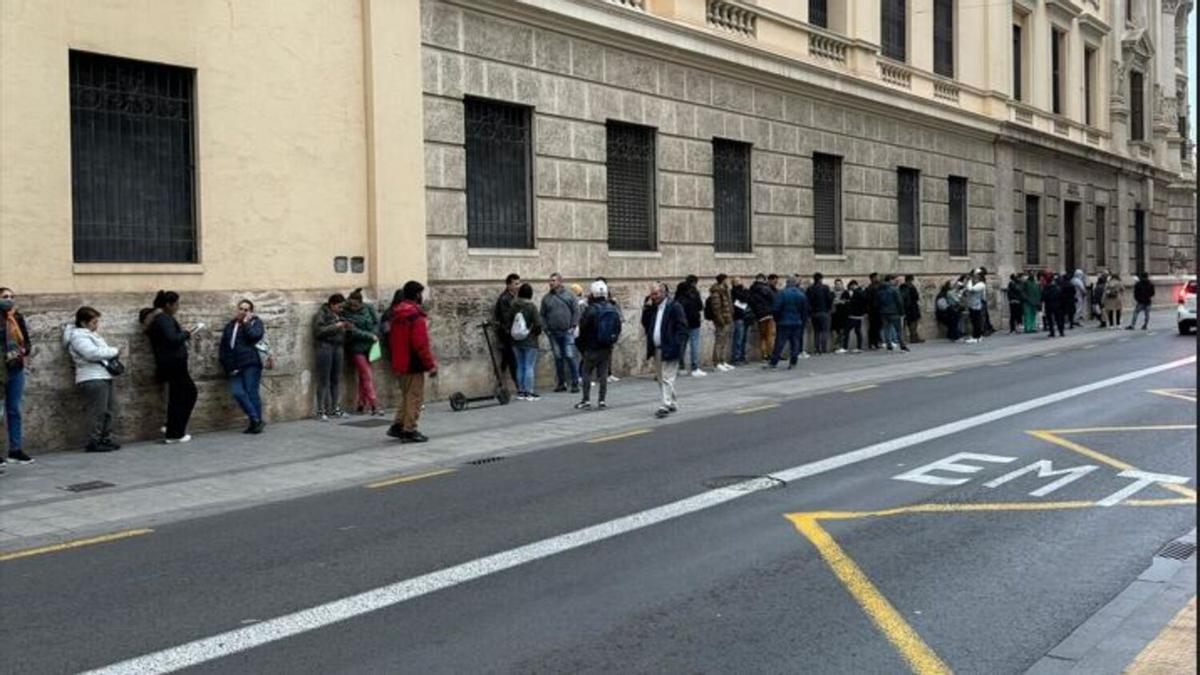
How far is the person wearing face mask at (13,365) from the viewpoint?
11.3 meters

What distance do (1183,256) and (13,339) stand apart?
173 ft

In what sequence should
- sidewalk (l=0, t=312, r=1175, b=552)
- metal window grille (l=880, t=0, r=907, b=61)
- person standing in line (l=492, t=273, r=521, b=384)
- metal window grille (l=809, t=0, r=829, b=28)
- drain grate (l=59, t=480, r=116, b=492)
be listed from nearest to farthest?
sidewalk (l=0, t=312, r=1175, b=552) < drain grate (l=59, t=480, r=116, b=492) < person standing in line (l=492, t=273, r=521, b=384) < metal window grille (l=809, t=0, r=829, b=28) < metal window grille (l=880, t=0, r=907, b=61)

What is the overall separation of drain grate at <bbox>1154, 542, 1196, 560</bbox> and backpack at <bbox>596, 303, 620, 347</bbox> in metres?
9.24

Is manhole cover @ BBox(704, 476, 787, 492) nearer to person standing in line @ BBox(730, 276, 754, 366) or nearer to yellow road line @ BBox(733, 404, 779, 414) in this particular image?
yellow road line @ BBox(733, 404, 779, 414)

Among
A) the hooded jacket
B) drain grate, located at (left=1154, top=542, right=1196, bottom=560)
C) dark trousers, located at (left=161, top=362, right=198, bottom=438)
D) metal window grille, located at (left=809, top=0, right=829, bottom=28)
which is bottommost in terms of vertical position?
drain grate, located at (left=1154, top=542, right=1196, bottom=560)

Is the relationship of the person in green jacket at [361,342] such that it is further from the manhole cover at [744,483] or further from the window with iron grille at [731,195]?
the window with iron grille at [731,195]

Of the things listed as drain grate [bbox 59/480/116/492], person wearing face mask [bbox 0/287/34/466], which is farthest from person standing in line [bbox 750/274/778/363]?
drain grate [bbox 59/480/116/492]

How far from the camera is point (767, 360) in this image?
22.8 meters

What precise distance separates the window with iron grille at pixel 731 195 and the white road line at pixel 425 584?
12.3m

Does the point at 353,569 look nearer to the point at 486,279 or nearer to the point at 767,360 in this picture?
the point at 486,279

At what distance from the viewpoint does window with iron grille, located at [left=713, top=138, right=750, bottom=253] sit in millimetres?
22906

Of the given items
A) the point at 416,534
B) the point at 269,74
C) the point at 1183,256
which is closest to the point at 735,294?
the point at 269,74

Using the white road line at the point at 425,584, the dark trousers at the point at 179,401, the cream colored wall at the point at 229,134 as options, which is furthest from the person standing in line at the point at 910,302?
the dark trousers at the point at 179,401

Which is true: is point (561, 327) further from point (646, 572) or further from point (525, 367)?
point (646, 572)
